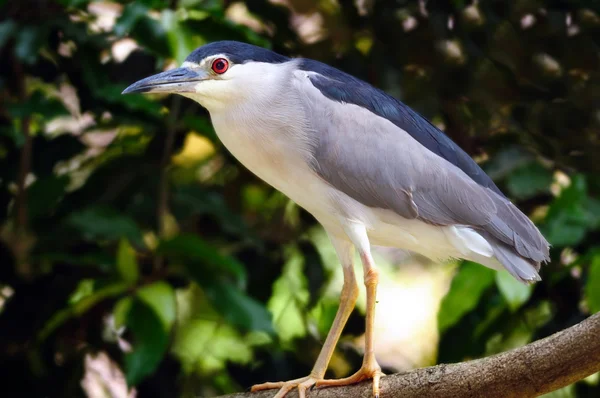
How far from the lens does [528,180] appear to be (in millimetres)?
3082

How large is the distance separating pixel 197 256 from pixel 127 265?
0.26 m

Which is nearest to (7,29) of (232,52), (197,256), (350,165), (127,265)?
(127,265)

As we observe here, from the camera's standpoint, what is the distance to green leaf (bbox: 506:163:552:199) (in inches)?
120

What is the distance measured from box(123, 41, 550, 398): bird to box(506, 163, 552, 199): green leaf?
0.56m

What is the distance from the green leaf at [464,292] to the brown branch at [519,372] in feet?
2.57

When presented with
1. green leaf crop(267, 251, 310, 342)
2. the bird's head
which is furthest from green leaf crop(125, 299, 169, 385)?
the bird's head

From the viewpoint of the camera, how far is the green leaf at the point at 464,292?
2908mm

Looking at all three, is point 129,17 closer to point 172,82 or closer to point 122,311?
point 172,82

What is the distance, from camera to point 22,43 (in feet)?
10.3

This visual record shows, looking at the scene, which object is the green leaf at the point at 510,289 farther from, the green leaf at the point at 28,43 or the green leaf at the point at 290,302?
the green leaf at the point at 28,43

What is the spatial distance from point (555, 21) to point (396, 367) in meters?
1.61

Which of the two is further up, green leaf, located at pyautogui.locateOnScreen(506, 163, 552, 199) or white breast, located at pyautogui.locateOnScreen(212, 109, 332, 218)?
white breast, located at pyautogui.locateOnScreen(212, 109, 332, 218)

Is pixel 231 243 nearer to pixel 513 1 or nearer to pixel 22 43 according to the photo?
pixel 22 43

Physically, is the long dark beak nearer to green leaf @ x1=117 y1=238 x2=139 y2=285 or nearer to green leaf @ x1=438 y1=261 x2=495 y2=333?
green leaf @ x1=117 y1=238 x2=139 y2=285
